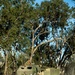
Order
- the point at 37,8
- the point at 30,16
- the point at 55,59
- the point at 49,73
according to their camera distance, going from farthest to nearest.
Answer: the point at 55,59
the point at 37,8
the point at 30,16
the point at 49,73

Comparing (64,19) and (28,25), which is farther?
(64,19)

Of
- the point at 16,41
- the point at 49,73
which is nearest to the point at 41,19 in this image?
the point at 16,41

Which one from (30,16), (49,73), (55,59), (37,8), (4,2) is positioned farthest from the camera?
(55,59)

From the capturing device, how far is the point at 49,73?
1638 cm

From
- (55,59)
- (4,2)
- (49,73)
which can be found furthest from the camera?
(55,59)

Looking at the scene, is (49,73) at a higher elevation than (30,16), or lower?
lower

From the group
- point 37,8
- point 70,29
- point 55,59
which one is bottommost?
point 55,59

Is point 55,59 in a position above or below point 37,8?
below

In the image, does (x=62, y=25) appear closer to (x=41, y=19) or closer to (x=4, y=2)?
(x=41, y=19)

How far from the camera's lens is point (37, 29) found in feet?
141

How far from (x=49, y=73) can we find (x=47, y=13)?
26.5 meters

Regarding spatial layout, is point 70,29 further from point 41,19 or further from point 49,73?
point 49,73

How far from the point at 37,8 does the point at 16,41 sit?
672 centimetres

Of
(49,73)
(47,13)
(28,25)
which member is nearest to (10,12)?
(28,25)
